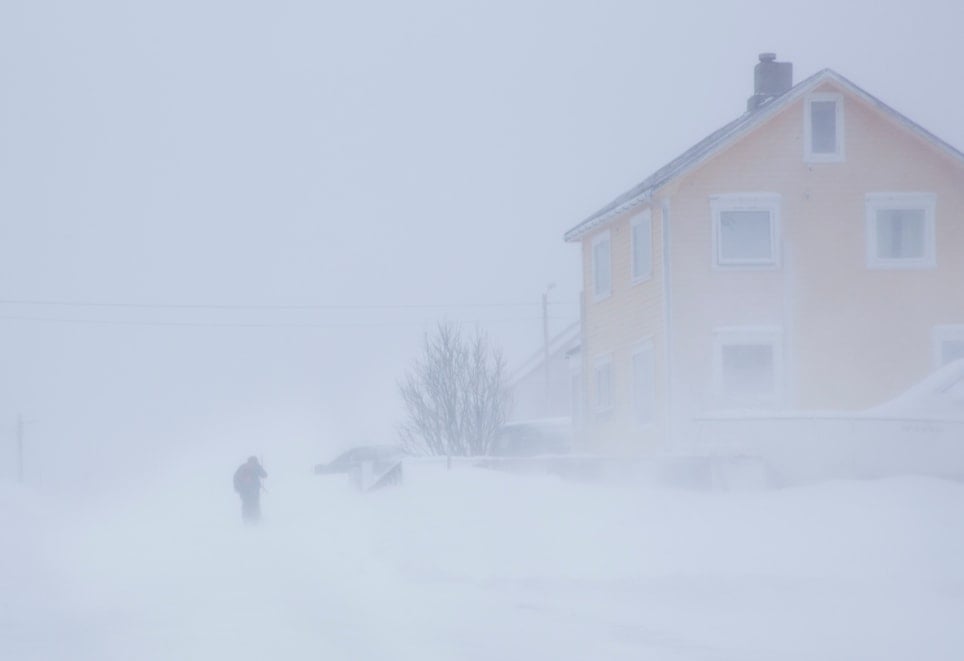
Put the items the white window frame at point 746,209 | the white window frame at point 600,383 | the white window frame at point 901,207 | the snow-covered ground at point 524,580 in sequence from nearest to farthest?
the snow-covered ground at point 524,580 → the white window frame at point 746,209 → the white window frame at point 901,207 → the white window frame at point 600,383

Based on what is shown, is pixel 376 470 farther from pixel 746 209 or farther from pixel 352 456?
pixel 352 456

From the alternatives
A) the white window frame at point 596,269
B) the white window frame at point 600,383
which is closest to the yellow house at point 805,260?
the white window frame at point 596,269

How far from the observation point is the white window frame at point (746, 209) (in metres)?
30.9

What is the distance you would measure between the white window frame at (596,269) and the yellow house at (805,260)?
3.16 metres

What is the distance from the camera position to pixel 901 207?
1236 inches

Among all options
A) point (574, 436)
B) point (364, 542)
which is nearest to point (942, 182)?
point (574, 436)

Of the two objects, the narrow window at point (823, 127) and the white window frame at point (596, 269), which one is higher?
the narrow window at point (823, 127)

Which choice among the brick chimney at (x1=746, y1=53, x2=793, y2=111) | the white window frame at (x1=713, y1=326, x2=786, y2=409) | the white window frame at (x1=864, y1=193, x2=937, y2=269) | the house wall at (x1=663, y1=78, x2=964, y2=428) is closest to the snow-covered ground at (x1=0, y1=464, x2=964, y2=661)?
the white window frame at (x1=713, y1=326, x2=786, y2=409)

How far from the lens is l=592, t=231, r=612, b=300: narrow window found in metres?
35.3

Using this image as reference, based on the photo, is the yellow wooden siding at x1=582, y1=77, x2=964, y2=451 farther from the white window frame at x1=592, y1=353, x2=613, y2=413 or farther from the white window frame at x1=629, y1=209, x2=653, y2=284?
the white window frame at x1=592, y1=353, x2=613, y2=413

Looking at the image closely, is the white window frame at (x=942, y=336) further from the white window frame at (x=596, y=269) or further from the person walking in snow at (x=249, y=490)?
the person walking in snow at (x=249, y=490)

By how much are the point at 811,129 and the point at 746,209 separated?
2121 mm

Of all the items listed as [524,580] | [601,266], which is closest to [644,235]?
[601,266]

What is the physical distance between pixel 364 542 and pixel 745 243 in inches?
496
